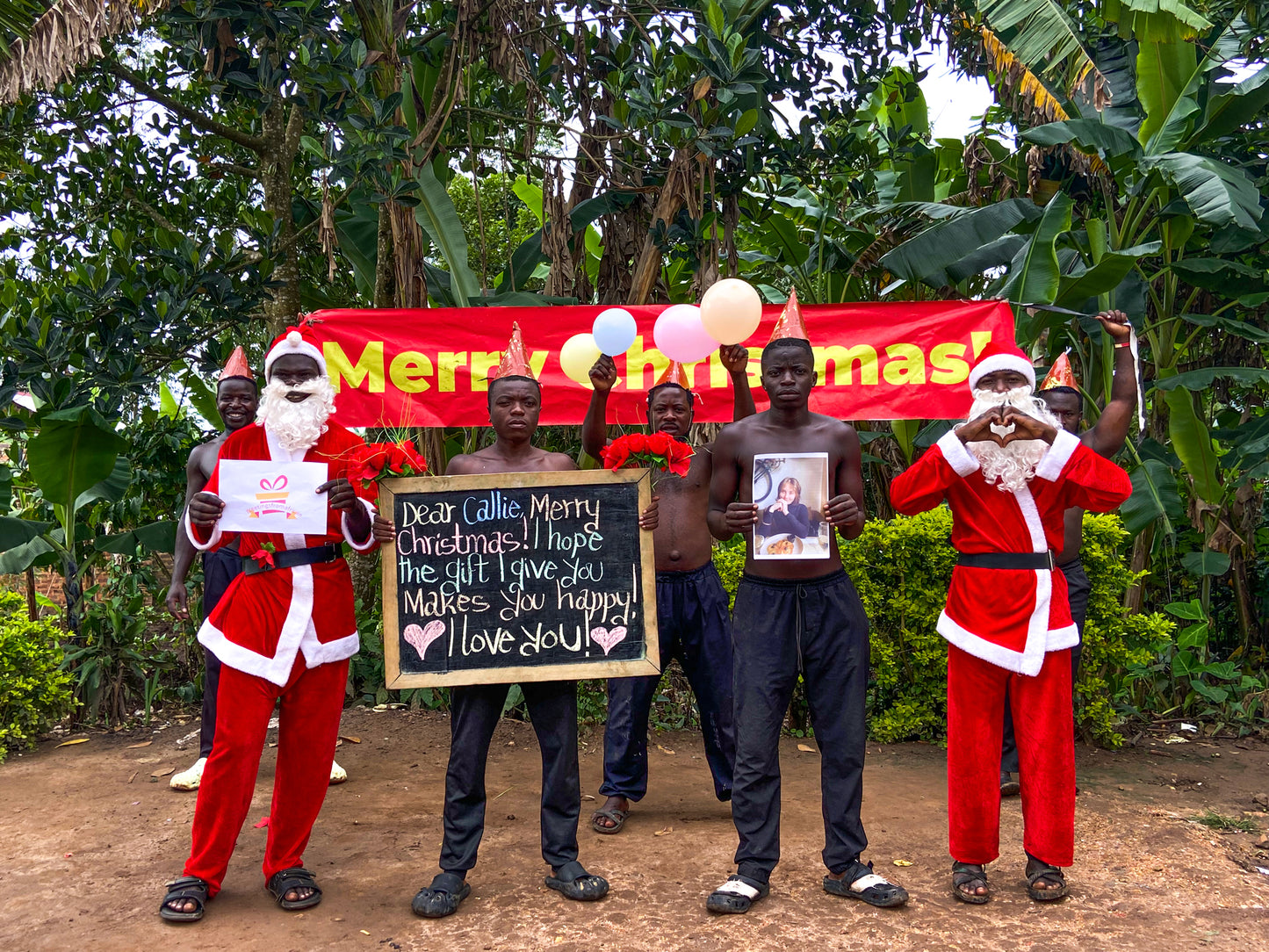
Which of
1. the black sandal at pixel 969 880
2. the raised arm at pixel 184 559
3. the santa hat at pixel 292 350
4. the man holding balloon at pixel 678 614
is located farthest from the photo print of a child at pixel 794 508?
the raised arm at pixel 184 559

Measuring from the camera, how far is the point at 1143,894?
12.9ft

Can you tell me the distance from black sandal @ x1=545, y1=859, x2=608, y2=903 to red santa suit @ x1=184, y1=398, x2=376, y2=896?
981 millimetres

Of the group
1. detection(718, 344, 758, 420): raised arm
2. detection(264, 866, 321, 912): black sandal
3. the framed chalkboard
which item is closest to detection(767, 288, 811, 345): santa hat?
detection(718, 344, 758, 420): raised arm

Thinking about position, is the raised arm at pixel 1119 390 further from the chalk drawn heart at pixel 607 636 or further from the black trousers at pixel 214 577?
the black trousers at pixel 214 577

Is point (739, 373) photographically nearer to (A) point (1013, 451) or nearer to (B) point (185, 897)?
(A) point (1013, 451)

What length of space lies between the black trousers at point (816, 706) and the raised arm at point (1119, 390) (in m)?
1.24

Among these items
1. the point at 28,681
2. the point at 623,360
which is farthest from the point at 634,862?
the point at 28,681

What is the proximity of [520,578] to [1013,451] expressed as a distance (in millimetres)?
1958

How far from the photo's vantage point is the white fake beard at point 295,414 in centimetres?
385

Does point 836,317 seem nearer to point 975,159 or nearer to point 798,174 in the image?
point 798,174

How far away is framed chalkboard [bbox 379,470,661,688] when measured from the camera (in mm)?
3852

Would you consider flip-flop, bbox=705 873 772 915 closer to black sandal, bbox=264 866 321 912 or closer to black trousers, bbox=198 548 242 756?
black sandal, bbox=264 866 321 912

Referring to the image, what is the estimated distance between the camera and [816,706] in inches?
152

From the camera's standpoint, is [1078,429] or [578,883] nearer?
[578,883]
